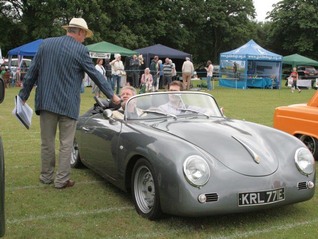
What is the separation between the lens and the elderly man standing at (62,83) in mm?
5090

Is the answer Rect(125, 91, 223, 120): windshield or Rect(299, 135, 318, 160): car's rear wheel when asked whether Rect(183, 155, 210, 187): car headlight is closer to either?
Rect(125, 91, 223, 120): windshield

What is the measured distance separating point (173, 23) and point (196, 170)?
44027mm

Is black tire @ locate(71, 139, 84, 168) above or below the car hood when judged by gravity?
below

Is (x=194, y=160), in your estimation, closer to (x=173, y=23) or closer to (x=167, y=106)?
(x=167, y=106)

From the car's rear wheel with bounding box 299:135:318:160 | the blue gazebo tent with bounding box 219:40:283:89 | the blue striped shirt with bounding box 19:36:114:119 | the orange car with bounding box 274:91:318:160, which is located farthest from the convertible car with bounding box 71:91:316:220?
the blue gazebo tent with bounding box 219:40:283:89

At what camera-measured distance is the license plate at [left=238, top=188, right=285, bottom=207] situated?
12.6 feet

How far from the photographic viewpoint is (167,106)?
521 cm

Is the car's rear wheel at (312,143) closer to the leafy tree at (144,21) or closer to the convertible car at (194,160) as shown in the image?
the convertible car at (194,160)

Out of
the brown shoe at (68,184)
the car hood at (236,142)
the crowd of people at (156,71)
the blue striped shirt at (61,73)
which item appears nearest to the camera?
the car hood at (236,142)

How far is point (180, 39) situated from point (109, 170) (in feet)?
143

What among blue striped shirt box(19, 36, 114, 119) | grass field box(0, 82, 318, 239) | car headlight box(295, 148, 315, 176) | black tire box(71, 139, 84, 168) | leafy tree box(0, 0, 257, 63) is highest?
leafy tree box(0, 0, 257, 63)

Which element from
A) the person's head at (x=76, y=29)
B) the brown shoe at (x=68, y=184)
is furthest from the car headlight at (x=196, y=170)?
the person's head at (x=76, y=29)

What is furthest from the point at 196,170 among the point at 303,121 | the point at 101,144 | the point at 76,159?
the point at 303,121

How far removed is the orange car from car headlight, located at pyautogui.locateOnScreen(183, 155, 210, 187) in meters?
3.29
